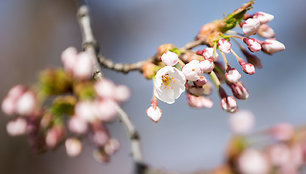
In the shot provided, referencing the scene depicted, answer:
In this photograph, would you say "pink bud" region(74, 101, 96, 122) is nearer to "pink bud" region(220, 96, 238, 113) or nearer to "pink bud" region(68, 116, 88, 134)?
"pink bud" region(68, 116, 88, 134)

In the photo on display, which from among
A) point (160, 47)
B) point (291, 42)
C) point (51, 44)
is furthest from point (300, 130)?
point (51, 44)

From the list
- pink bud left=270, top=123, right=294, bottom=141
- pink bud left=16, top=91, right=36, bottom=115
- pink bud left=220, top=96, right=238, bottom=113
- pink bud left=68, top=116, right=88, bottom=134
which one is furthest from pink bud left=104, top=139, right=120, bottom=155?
pink bud left=270, top=123, right=294, bottom=141

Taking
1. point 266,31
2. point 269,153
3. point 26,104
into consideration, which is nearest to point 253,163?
point 269,153

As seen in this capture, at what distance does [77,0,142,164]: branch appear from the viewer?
780 millimetres

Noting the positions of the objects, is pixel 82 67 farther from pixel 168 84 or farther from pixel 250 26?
pixel 250 26

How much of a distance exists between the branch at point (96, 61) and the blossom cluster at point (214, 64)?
0.08m

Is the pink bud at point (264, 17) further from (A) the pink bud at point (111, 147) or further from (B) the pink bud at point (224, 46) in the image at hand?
(A) the pink bud at point (111, 147)

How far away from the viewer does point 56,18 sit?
411 cm

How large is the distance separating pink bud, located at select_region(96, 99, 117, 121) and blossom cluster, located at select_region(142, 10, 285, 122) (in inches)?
5.1

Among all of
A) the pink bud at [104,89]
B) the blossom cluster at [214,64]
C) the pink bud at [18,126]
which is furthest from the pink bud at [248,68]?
the pink bud at [18,126]

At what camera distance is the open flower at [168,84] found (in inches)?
29.5

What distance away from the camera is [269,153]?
0.67 meters

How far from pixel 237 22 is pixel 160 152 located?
396cm

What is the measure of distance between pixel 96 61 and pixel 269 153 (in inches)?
20.7
